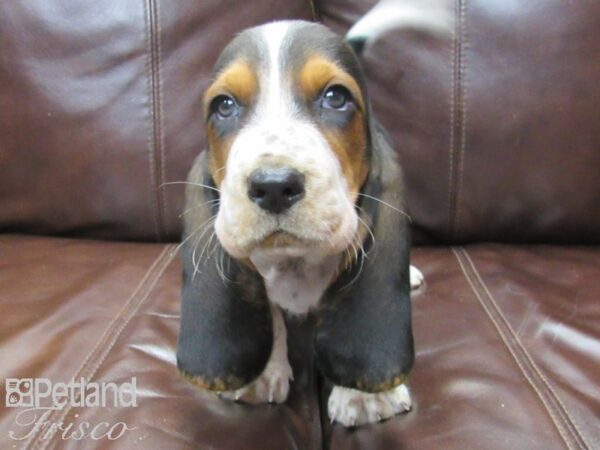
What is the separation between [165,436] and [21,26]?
4.94 feet

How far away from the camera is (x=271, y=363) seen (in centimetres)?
140

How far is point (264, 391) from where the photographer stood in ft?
4.37

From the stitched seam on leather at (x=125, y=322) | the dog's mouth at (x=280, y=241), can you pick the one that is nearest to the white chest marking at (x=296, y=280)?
the dog's mouth at (x=280, y=241)

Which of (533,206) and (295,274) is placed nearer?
(295,274)

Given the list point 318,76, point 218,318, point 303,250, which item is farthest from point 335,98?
point 218,318

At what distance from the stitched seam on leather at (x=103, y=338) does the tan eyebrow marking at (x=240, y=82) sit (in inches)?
24.8

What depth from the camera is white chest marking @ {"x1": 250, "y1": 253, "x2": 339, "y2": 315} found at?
4.57ft

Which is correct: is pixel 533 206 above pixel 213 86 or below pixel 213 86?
below

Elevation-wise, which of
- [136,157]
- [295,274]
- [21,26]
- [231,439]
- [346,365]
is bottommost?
[231,439]

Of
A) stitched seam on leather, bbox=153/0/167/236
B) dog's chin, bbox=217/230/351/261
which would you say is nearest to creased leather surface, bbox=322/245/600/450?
dog's chin, bbox=217/230/351/261

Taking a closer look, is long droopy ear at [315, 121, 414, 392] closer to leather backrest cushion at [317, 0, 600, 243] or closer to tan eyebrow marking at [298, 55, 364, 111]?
tan eyebrow marking at [298, 55, 364, 111]

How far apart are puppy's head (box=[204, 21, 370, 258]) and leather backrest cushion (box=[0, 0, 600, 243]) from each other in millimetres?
701

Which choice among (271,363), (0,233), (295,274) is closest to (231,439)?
(271,363)

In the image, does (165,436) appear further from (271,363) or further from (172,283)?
(172,283)
